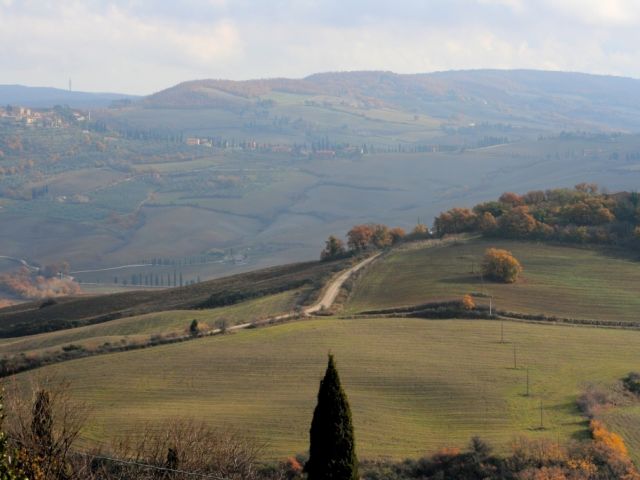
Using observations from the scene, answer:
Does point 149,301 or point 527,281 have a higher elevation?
point 527,281

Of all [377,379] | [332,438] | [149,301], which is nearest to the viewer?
[332,438]

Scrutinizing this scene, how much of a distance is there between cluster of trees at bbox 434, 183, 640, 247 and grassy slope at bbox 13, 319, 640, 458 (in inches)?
1130

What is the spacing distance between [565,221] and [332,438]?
72.2m

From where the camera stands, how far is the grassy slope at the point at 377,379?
3988cm

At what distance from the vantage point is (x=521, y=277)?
77.0 metres

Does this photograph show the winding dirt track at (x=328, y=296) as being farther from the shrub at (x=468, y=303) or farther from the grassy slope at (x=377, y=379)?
the shrub at (x=468, y=303)

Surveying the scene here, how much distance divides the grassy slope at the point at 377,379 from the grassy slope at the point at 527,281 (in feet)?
24.0

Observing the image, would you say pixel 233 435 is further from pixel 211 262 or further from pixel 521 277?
pixel 211 262

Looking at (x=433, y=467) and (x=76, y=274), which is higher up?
(x=433, y=467)

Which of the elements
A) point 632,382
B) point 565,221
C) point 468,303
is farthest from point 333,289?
point 632,382

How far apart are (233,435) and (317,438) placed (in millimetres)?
11731

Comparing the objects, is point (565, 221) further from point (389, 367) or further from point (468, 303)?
point (389, 367)

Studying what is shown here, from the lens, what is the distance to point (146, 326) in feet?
222

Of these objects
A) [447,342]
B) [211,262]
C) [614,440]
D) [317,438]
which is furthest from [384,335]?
[211,262]
